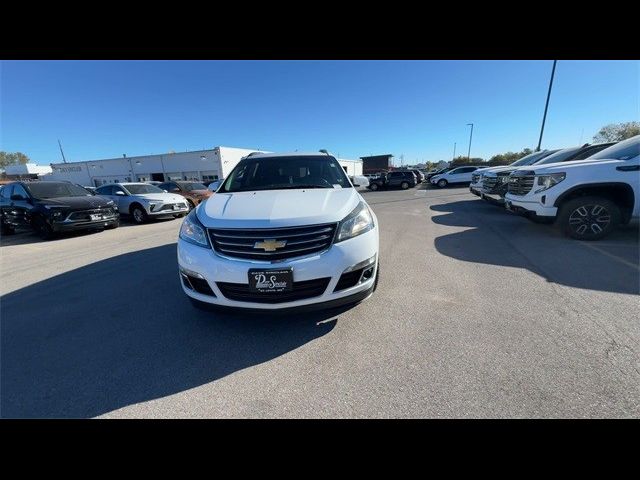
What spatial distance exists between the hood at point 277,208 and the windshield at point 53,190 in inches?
313

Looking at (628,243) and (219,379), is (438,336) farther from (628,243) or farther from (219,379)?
(628,243)

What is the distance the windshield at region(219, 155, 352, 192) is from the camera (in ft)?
11.3

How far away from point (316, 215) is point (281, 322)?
116cm

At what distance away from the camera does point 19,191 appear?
771cm

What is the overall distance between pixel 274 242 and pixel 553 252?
489cm

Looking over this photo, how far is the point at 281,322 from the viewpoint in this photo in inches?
104

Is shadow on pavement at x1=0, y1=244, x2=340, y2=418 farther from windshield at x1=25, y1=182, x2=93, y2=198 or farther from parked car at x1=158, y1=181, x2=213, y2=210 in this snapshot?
parked car at x1=158, y1=181, x2=213, y2=210

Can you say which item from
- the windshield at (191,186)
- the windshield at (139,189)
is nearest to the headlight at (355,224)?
the windshield at (139,189)

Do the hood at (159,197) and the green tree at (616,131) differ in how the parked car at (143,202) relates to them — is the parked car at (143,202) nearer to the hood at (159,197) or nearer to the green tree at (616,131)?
the hood at (159,197)

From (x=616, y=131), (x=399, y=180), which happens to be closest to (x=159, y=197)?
(x=399, y=180)
